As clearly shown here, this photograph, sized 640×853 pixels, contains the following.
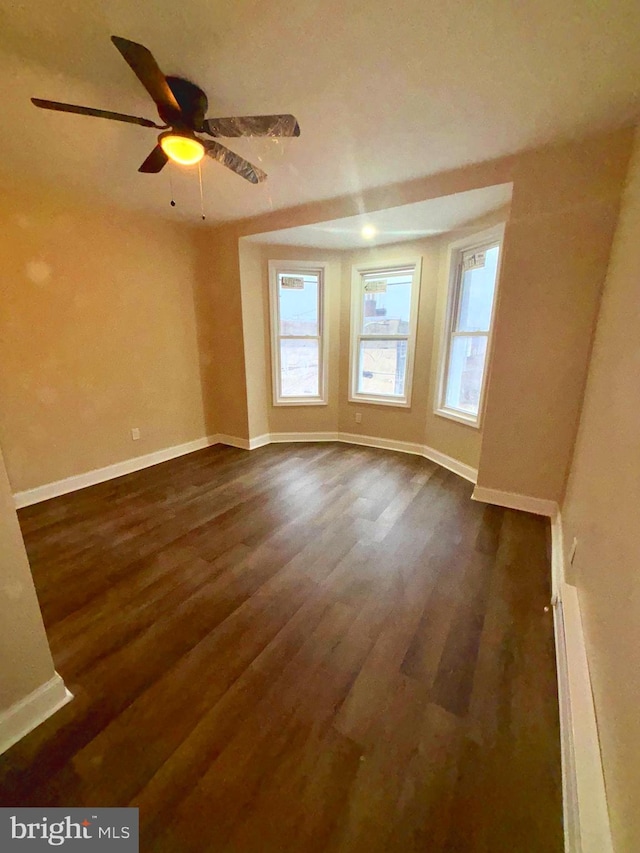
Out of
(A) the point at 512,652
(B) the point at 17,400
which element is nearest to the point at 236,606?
(A) the point at 512,652

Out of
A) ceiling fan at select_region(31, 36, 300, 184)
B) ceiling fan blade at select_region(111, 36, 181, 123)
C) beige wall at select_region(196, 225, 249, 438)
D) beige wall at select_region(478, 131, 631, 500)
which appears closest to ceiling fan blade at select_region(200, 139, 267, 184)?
ceiling fan at select_region(31, 36, 300, 184)

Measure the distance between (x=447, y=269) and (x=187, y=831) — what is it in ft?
13.2

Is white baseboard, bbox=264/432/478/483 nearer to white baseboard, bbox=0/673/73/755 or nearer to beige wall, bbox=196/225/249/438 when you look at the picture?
beige wall, bbox=196/225/249/438

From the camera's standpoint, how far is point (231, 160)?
1848 mm

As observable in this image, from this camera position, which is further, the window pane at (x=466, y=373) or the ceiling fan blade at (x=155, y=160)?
the window pane at (x=466, y=373)

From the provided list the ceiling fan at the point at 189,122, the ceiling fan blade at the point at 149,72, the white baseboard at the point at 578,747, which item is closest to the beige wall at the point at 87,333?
the ceiling fan at the point at 189,122

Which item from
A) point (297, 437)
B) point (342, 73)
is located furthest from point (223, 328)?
point (342, 73)

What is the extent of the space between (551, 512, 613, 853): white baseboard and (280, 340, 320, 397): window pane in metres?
3.43

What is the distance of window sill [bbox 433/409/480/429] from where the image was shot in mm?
3068

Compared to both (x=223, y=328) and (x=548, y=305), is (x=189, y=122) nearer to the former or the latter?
(x=223, y=328)

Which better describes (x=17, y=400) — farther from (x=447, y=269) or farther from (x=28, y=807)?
(x=447, y=269)

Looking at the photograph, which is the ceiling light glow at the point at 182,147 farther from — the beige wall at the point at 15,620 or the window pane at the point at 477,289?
the window pane at the point at 477,289

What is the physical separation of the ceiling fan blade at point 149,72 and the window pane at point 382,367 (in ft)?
9.48

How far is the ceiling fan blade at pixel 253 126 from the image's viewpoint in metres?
1.50
